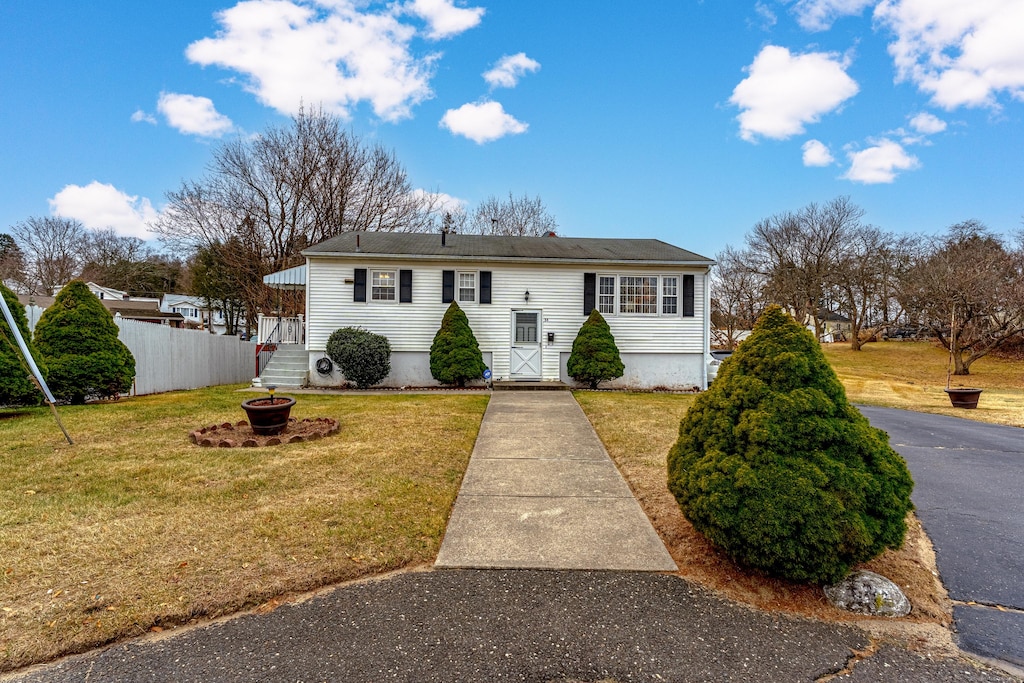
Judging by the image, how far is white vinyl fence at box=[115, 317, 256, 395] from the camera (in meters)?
11.3

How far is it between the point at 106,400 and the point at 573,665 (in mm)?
12070

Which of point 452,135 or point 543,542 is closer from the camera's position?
point 543,542

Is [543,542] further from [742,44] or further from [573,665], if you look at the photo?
[742,44]

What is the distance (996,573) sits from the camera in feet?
10.8

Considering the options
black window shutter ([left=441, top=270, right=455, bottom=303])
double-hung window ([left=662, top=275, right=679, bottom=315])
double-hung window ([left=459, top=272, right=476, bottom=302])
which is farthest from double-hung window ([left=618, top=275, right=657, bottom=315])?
black window shutter ([left=441, top=270, right=455, bottom=303])

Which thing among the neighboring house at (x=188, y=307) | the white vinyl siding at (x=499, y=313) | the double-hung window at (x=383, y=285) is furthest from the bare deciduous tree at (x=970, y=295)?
the neighboring house at (x=188, y=307)

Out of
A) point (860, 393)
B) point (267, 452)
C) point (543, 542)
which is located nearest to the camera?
point (543, 542)

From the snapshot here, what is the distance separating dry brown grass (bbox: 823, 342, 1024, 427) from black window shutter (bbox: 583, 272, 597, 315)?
30.0 feet

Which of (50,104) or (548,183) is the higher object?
(548,183)

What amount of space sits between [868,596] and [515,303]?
38.2 ft

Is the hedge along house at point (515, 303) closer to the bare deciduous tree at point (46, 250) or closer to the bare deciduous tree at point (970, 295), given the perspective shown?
the bare deciduous tree at point (970, 295)

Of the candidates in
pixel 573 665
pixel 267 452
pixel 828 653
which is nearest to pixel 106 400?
pixel 267 452

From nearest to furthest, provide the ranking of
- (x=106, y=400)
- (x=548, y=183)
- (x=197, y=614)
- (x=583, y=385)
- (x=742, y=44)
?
(x=197, y=614)
(x=106, y=400)
(x=742, y=44)
(x=583, y=385)
(x=548, y=183)

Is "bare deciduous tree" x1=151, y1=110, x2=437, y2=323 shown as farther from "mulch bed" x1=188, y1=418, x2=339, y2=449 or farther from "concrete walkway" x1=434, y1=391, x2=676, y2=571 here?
"concrete walkway" x1=434, y1=391, x2=676, y2=571
